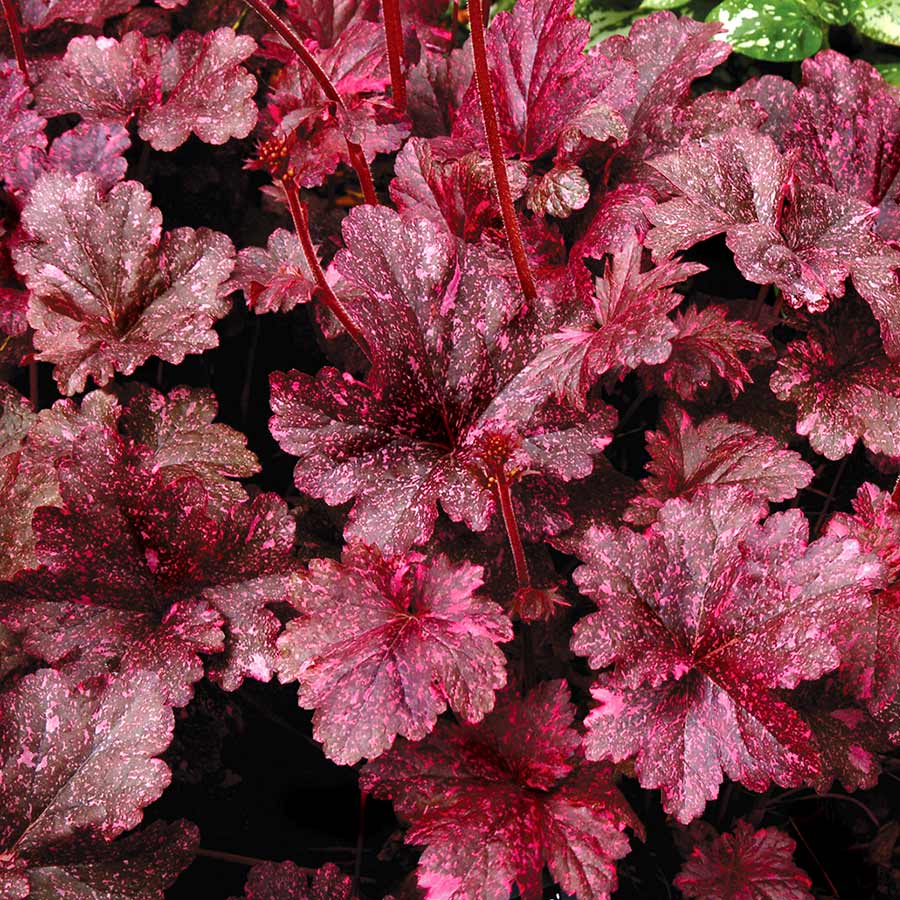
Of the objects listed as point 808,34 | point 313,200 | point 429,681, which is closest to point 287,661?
point 429,681

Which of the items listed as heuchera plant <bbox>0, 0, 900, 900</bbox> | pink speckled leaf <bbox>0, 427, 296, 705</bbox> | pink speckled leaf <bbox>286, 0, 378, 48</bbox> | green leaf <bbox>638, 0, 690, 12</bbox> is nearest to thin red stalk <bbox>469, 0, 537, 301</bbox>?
heuchera plant <bbox>0, 0, 900, 900</bbox>

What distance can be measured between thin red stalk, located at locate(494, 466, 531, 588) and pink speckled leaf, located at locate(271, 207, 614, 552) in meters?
0.06

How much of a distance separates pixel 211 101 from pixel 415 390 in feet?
1.59

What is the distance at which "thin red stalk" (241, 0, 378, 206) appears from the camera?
91 centimetres

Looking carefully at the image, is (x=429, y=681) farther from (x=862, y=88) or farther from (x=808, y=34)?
(x=808, y=34)

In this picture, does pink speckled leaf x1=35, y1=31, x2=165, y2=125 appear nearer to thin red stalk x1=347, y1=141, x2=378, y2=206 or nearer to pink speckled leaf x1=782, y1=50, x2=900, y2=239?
thin red stalk x1=347, y1=141, x2=378, y2=206

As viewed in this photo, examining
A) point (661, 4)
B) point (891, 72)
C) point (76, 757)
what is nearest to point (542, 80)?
point (661, 4)

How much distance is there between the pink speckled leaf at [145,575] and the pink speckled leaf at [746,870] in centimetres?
49

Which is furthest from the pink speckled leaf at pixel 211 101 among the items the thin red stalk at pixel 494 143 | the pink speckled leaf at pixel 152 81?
the thin red stalk at pixel 494 143

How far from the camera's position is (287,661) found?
85 cm

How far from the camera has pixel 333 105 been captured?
114 centimetres

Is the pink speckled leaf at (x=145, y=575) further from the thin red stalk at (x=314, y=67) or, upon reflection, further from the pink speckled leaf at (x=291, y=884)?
the thin red stalk at (x=314, y=67)

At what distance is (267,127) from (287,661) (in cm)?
70

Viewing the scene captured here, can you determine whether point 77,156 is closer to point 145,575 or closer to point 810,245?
point 145,575
